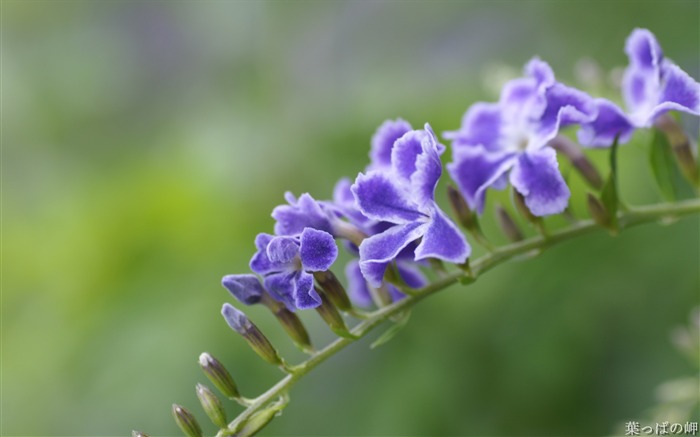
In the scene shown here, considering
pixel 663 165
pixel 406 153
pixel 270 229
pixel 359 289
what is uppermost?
pixel 270 229

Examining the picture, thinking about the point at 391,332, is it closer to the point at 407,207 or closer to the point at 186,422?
the point at 407,207

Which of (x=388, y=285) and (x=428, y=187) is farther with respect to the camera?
(x=388, y=285)

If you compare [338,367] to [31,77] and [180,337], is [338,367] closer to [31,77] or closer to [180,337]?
[180,337]

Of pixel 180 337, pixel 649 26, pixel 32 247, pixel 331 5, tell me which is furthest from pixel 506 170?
pixel 331 5

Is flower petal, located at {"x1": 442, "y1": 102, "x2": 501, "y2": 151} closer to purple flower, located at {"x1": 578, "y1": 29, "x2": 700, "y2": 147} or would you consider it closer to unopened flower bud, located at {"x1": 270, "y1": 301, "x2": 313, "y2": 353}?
purple flower, located at {"x1": 578, "y1": 29, "x2": 700, "y2": 147}

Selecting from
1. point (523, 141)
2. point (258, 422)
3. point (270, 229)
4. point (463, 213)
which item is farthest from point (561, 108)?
point (270, 229)

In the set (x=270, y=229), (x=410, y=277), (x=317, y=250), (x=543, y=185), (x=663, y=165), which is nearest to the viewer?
(x=317, y=250)

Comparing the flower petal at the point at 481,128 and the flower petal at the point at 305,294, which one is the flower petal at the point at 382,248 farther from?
the flower petal at the point at 481,128
